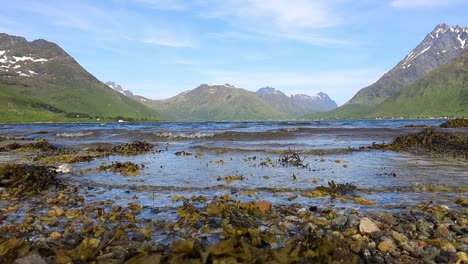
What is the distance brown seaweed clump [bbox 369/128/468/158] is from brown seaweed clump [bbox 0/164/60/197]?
22.7m

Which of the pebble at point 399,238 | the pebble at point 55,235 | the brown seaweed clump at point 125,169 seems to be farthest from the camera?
the brown seaweed clump at point 125,169

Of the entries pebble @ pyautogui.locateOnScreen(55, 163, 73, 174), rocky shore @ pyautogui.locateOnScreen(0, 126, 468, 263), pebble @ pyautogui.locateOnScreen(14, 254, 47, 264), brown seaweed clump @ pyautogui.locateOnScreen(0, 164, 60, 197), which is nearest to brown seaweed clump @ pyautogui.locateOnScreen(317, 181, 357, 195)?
rocky shore @ pyautogui.locateOnScreen(0, 126, 468, 263)

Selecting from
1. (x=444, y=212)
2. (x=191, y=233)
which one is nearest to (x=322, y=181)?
(x=444, y=212)

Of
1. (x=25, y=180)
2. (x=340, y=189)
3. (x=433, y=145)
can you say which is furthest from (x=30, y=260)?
(x=433, y=145)

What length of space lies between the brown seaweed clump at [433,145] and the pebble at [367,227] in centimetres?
1736

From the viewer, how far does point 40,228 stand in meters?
8.80

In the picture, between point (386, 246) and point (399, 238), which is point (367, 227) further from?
point (386, 246)

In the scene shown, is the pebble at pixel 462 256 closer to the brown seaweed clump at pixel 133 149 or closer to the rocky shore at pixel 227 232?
the rocky shore at pixel 227 232

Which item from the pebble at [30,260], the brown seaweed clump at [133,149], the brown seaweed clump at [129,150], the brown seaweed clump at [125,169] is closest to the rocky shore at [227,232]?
the pebble at [30,260]

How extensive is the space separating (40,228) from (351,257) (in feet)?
23.8

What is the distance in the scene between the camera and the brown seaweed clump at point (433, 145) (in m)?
24.3

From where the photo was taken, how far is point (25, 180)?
1432cm

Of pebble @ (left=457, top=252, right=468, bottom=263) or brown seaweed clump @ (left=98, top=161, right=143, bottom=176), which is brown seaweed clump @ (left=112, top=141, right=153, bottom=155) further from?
pebble @ (left=457, top=252, right=468, bottom=263)

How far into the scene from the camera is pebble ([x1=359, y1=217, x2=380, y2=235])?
7.99 metres
